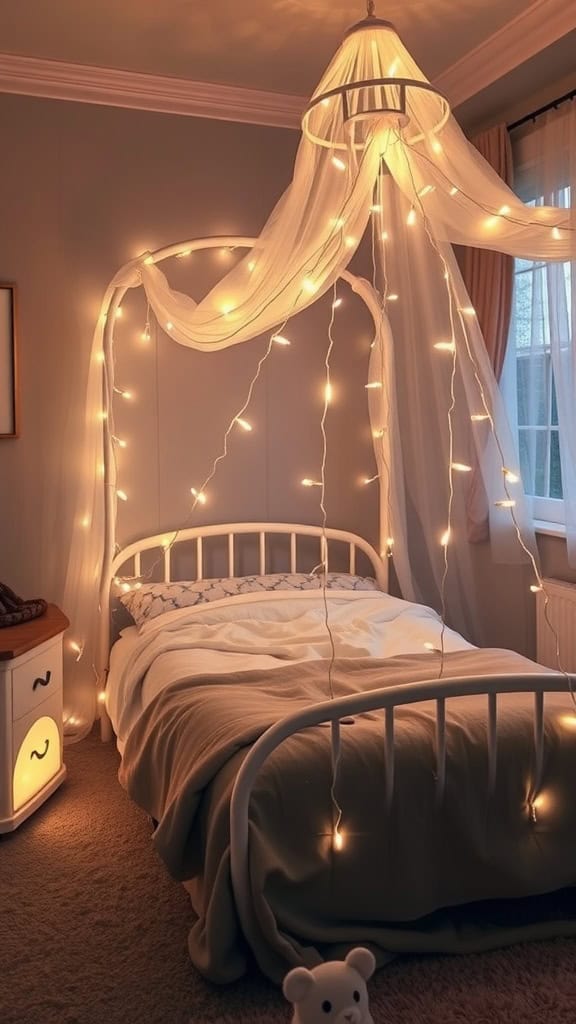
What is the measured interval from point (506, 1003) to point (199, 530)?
221 centimetres

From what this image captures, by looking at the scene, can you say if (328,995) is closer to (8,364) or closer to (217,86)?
(8,364)

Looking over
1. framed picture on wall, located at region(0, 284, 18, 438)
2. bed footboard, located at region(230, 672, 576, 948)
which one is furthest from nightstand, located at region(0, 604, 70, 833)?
bed footboard, located at region(230, 672, 576, 948)

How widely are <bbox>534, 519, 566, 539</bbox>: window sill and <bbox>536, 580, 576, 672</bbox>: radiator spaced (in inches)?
7.0

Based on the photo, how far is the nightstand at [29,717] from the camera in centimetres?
278

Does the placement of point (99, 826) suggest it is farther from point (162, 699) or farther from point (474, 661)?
point (474, 661)

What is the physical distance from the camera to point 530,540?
3.00m

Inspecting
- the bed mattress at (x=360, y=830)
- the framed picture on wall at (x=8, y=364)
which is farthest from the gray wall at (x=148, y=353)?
the bed mattress at (x=360, y=830)

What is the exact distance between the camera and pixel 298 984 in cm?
159

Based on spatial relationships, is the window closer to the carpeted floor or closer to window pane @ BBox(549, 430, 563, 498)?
window pane @ BBox(549, 430, 563, 498)

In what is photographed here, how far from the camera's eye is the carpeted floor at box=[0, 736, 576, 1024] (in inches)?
76.4

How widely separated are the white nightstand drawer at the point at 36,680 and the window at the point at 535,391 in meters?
1.88

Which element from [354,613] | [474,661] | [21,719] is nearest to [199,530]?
[354,613]

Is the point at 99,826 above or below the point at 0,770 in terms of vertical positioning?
below

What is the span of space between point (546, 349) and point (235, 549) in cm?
147
